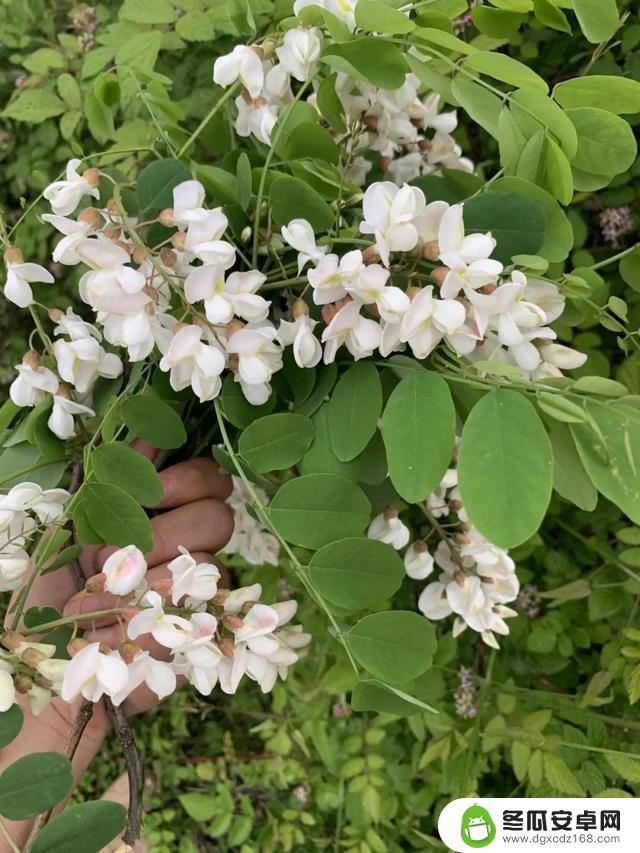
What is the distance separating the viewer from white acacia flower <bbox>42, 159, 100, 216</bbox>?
52 centimetres

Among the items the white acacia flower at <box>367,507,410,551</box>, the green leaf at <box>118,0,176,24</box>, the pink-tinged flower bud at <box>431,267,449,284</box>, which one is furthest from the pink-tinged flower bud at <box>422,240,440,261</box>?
the green leaf at <box>118,0,176,24</box>

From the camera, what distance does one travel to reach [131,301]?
1.62 ft

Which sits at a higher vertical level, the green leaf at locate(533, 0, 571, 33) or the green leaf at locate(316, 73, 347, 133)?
the green leaf at locate(533, 0, 571, 33)

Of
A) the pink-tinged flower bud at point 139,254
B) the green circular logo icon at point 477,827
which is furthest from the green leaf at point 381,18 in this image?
the green circular logo icon at point 477,827

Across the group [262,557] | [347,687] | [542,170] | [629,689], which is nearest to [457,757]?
[347,687]

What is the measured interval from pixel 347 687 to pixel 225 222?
2.83 ft

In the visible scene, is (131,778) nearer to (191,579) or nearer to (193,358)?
(191,579)

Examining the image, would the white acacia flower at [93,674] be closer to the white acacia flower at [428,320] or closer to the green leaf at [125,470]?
the green leaf at [125,470]

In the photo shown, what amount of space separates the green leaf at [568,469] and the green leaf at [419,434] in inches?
3.1

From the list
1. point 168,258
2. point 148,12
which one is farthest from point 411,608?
point 148,12

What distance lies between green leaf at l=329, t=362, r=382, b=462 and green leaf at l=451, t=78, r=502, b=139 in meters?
0.20

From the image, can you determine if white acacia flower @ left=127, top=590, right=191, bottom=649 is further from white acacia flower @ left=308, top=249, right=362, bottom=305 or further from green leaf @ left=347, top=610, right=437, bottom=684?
white acacia flower @ left=308, top=249, right=362, bottom=305

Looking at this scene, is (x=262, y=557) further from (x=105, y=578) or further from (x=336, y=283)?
(x=336, y=283)

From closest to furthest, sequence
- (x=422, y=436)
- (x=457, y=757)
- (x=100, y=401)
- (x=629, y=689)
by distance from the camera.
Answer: (x=422, y=436)
(x=100, y=401)
(x=629, y=689)
(x=457, y=757)
